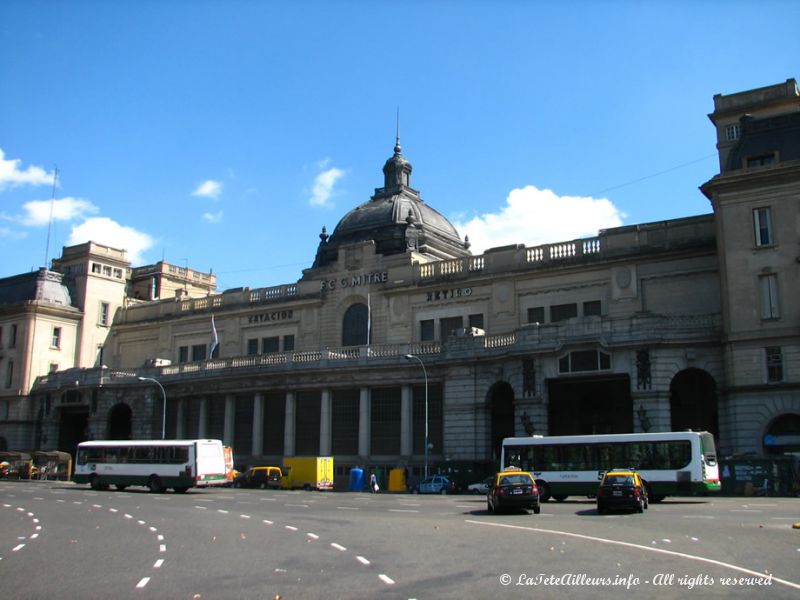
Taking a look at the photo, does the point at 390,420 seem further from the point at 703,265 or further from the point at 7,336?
the point at 7,336

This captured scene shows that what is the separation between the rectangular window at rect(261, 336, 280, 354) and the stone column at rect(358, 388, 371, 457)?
14653 millimetres

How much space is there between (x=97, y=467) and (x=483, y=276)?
28.8 m

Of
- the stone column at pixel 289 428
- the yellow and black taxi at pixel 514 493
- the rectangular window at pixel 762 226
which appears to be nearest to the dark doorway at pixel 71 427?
the stone column at pixel 289 428

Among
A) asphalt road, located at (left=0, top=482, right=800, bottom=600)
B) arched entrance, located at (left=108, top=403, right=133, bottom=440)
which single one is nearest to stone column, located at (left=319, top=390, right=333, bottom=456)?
arched entrance, located at (left=108, top=403, right=133, bottom=440)

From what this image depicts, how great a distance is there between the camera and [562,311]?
58469 millimetres

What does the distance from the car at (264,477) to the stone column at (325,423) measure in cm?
354

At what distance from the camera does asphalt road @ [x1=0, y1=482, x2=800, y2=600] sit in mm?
14180

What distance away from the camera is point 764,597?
13.0 meters

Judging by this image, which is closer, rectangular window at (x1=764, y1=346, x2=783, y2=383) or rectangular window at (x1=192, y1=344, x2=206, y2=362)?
rectangular window at (x1=764, y1=346, x2=783, y2=383)

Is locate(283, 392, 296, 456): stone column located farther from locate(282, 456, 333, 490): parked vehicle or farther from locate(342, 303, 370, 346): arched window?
locate(342, 303, 370, 346): arched window

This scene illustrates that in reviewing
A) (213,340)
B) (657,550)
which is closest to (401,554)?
(657,550)

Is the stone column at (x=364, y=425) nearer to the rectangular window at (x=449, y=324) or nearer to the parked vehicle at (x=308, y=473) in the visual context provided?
the parked vehicle at (x=308, y=473)

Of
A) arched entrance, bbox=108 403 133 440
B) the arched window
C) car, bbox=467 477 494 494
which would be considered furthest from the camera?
arched entrance, bbox=108 403 133 440

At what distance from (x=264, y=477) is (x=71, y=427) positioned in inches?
1170
